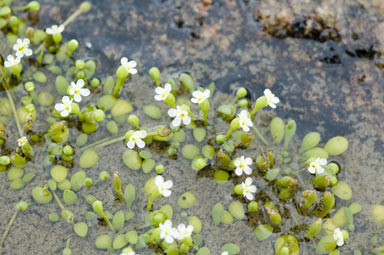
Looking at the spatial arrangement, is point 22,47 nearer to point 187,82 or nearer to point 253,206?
point 187,82

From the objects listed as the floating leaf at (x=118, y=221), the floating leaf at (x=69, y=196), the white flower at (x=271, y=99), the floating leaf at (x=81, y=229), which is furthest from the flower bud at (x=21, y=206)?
the white flower at (x=271, y=99)

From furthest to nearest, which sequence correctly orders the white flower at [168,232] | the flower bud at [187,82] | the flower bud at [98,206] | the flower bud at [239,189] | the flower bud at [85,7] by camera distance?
the flower bud at [85,7] → the flower bud at [187,82] → the flower bud at [239,189] → the flower bud at [98,206] → the white flower at [168,232]

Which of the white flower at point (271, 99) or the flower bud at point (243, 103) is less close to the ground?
the white flower at point (271, 99)

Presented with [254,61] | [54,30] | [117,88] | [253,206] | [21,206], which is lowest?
[21,206]

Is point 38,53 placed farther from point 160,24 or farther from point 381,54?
point 381,54

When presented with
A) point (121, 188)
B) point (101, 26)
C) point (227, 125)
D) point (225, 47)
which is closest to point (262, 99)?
point (227, 125)

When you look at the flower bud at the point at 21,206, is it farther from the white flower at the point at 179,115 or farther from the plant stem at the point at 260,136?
the plant stem at the point at 260,136

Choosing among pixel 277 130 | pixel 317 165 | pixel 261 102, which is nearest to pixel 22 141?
pixel 261 102
